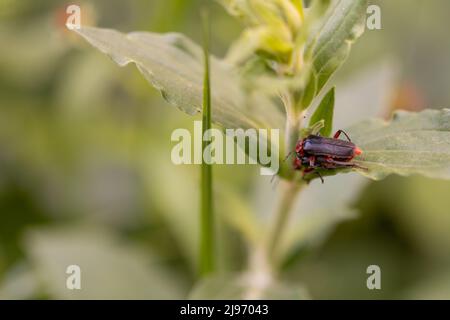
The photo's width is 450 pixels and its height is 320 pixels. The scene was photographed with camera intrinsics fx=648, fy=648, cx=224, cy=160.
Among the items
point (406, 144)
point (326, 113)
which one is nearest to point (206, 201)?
point (326, 113)

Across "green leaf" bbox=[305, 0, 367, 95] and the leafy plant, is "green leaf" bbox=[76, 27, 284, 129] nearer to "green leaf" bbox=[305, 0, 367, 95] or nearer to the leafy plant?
the leafy plant

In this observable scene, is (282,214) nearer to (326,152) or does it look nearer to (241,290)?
(241,290)

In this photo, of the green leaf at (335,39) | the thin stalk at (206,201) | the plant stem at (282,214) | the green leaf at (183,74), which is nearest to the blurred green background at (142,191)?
the plant stem at (282,214)

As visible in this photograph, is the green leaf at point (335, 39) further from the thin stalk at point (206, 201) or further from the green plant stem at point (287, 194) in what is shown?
the thin stalk at point (206, 201)

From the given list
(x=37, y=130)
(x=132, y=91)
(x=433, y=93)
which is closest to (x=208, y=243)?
(x=132, y=91)

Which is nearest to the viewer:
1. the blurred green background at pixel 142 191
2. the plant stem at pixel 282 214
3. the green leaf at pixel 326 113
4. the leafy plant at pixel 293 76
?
the leafy plant at pixel 293 76

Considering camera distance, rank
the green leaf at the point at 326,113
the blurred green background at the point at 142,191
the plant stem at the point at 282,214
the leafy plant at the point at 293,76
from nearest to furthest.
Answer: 1. the leafy plant at the point at 293,76
2. the green leaf at the point at 326,113
3. the plant stem at the point at 282,214
4. the blurred green background at the point at 142,191

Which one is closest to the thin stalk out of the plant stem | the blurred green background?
the plant stem
